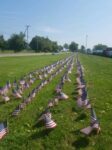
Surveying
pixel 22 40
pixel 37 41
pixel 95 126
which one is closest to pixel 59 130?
pixel 95 126

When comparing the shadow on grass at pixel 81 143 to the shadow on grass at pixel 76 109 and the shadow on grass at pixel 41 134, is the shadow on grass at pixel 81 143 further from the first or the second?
the shadow on grass at pixel 76 109

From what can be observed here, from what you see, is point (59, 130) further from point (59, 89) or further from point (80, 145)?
point (59, 89)

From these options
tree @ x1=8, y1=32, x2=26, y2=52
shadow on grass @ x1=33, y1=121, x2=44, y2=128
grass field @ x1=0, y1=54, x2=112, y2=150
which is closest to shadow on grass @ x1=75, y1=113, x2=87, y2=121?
grass field @ x1=0, y1=54, x2=112, y2=150

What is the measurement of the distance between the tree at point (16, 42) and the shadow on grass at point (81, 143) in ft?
342

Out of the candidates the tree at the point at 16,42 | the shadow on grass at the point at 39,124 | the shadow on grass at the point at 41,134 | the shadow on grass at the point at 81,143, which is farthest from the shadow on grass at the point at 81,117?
the tree at the point at 16,42

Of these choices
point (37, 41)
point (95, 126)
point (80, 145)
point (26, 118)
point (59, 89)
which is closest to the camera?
point (80, 145)

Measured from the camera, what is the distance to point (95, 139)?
19.1 feet

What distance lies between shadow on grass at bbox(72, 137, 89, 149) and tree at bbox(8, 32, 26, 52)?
→ 10422 centimetres

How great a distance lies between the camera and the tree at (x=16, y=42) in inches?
4286

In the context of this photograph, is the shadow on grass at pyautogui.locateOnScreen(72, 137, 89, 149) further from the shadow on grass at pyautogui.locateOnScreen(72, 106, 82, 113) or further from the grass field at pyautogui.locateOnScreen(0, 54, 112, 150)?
the shadow on grass at pyautogui.locateOnScreen(72, 106, 82, 113)

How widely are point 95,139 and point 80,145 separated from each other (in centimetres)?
39

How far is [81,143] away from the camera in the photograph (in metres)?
5.65

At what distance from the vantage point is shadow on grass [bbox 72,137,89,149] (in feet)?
18.2

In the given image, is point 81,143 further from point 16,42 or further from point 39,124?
point 16,42
